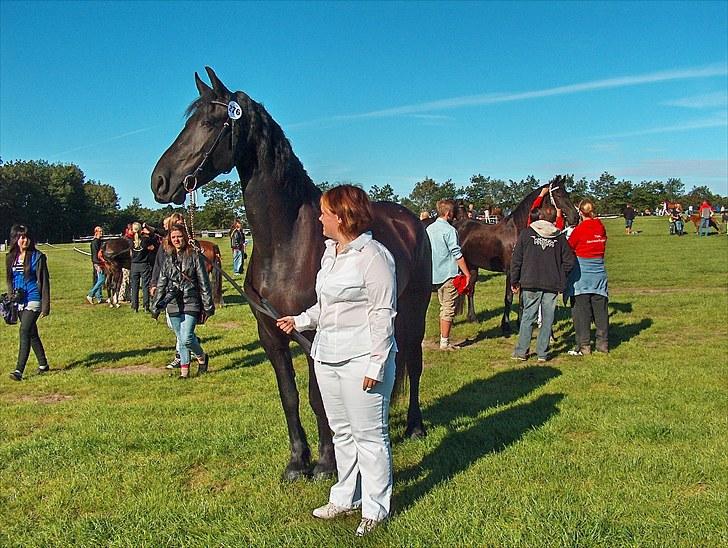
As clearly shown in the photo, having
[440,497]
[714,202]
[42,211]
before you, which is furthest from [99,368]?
[714,202]

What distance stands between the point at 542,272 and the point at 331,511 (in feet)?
19.5

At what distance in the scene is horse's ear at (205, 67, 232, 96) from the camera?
425 centimetres

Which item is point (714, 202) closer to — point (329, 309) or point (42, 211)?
point (42, 211)

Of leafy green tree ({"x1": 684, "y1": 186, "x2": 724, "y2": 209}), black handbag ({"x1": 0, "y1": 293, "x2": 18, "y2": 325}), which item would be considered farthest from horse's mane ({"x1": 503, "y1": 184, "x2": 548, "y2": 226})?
leafy green tree ({"x1": 684, "y1": 186, "x2": 724, "y2": 209})

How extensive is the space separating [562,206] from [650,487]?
7292mm

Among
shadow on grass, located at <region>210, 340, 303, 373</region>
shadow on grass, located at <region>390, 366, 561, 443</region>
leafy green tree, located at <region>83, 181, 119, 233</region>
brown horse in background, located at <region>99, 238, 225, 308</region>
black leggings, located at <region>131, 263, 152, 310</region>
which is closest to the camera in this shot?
shadow on grass, located at <region>390, 366, 561, 443</region>

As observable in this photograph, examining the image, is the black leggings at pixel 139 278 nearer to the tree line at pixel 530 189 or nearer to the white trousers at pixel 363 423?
the white trousers at pixel 363 423

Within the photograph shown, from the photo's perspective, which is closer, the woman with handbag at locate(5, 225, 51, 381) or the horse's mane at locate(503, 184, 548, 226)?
the woman with handbag at locate(5, 225, 51, 381)

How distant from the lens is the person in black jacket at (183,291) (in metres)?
8.95

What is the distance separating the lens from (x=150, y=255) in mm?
14555

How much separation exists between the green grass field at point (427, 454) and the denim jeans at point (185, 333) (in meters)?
0.41

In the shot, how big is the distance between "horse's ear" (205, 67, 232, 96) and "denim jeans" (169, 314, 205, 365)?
5.21 m

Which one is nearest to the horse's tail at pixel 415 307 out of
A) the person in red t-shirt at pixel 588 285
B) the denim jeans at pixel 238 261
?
the person in red t-shirt at pixel 588 285

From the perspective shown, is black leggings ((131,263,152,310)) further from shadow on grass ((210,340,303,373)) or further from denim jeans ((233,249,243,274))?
denim jeans ((233,249,243,274))
